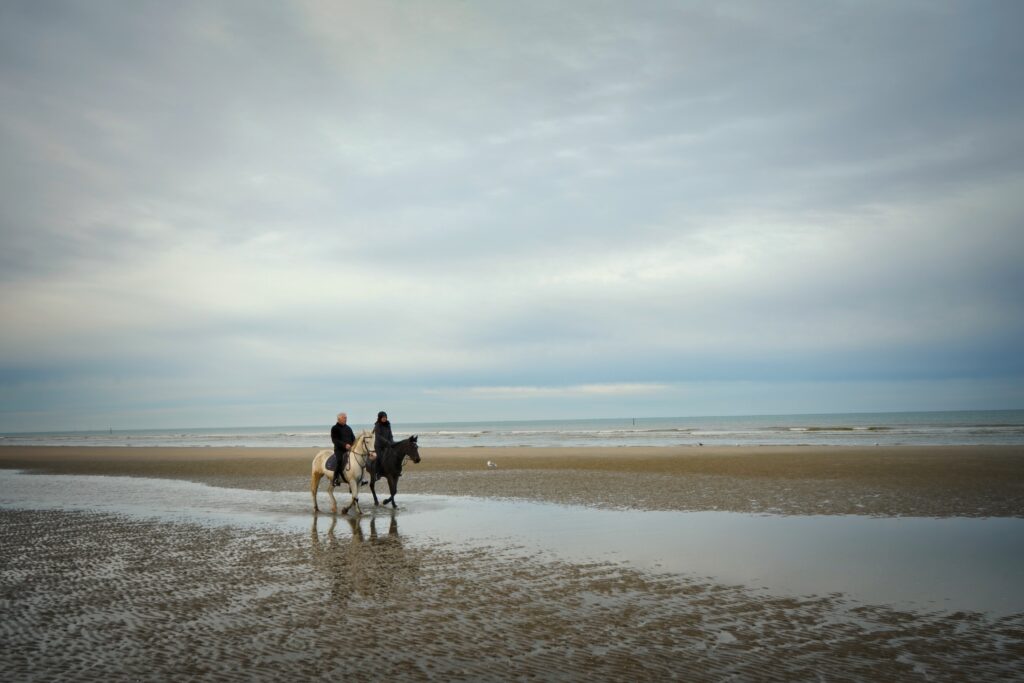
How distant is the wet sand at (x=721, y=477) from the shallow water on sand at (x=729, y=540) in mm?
2011

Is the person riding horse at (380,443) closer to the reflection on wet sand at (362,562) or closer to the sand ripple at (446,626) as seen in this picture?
the reflection on wet sand at (362,562)

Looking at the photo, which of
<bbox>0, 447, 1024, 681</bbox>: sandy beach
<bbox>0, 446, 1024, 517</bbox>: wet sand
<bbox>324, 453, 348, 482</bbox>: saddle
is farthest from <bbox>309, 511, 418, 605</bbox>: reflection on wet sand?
<bbox>0, 446, 1024, 517</bbox>: wet sand

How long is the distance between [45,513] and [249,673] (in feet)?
51.3

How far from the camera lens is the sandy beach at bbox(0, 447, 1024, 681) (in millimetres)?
5984

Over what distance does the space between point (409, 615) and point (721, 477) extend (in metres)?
19.4

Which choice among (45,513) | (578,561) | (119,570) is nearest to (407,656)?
(578,561)

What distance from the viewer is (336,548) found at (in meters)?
12.0

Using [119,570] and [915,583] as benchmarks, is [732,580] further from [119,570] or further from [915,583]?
[119,570]

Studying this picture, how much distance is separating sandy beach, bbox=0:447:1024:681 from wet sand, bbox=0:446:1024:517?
53.3 inches

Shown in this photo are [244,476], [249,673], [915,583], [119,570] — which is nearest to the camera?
[249,673]

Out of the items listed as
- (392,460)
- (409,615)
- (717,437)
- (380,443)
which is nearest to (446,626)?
(409,615)

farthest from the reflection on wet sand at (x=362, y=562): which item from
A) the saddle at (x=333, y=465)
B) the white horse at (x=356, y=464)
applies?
the saddle at (x=333, y=465)

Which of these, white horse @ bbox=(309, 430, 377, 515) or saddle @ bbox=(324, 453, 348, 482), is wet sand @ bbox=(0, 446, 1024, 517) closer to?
white horse @ bbox=(309, 430, 377, 515)

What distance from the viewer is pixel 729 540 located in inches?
480
